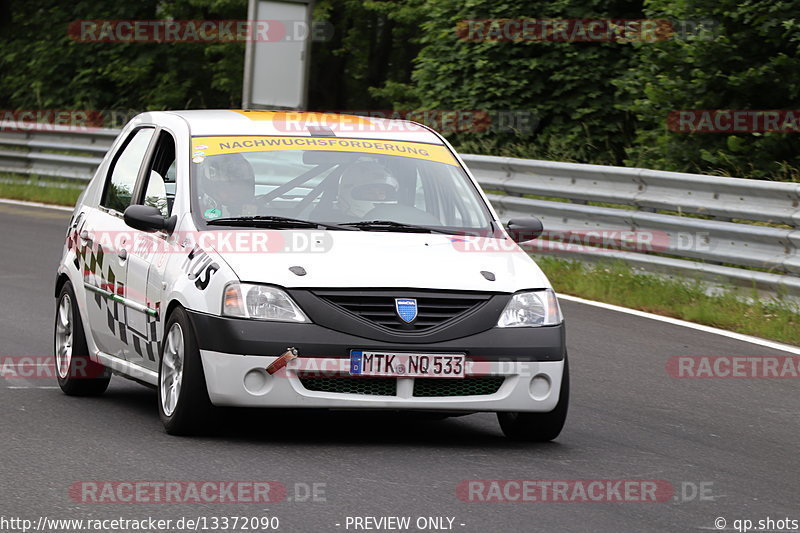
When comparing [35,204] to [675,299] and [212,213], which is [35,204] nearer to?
[675,299]

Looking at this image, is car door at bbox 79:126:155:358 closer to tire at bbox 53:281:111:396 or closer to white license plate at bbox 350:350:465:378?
tire at bbox 53:281:111:396

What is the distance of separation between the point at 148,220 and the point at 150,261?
0.27 m

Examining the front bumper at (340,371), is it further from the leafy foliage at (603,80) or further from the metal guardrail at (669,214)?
the leafy foliage at (603,80)

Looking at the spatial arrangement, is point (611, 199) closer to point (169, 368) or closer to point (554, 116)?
point (554, 116)

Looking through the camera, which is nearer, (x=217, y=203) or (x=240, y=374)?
(x=240, y=374)

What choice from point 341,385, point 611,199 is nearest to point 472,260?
point 341,385

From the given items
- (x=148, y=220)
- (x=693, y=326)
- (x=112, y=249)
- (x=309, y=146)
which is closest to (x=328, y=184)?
(x=309, y=146)

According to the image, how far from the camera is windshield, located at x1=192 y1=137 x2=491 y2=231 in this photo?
8.46 metres

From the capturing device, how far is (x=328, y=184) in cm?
866

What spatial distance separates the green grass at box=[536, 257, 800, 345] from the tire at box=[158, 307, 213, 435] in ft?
18.7

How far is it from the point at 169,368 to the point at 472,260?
1635 mm

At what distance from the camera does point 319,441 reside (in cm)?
785

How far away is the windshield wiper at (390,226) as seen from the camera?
27.4 ft

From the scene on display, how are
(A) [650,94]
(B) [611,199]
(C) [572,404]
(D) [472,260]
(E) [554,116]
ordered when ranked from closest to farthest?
(D) [472,260], (C) [572,404], (B) [611,199], (A) [650,94], (E) [554,116]
